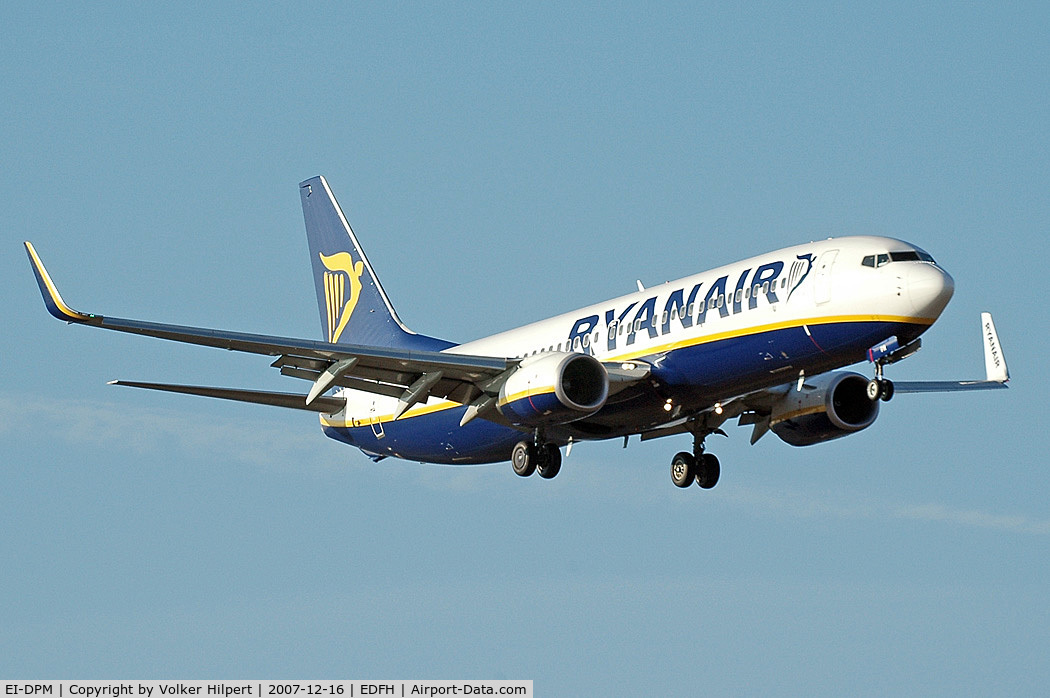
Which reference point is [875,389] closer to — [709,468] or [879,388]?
[879,388]

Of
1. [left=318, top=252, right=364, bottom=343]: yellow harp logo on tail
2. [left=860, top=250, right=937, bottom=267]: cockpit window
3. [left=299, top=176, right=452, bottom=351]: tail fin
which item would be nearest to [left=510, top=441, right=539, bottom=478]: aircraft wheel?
[left=299, top=176, right=452, bottom=351]: tail fin

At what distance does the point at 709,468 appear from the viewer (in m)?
51.1

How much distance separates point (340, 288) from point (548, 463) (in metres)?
16.0

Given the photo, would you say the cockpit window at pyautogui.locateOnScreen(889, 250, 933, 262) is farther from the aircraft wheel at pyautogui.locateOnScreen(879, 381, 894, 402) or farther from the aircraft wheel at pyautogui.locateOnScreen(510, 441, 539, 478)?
the aircraft wheel at pyautogui.locateOnScreen(510, 441, 539, 478)

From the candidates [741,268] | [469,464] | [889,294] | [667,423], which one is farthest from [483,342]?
[889,294]

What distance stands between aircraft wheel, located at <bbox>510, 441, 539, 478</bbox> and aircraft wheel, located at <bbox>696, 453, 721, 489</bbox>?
532cm

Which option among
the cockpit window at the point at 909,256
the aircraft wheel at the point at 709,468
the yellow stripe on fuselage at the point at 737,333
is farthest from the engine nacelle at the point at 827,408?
the cockpit window at the point at 909,256

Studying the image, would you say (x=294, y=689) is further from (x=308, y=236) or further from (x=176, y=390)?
(x=308, y=236)

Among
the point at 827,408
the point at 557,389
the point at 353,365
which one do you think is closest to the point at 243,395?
the point at 353,365

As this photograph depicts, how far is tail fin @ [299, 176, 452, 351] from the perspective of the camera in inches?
2352

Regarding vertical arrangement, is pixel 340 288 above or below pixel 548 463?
above
